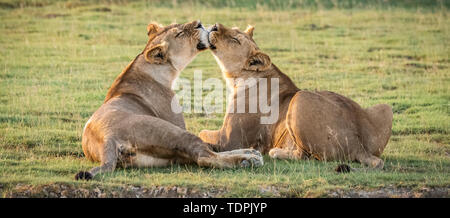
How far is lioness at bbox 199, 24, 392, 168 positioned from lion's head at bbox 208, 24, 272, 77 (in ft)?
0.04

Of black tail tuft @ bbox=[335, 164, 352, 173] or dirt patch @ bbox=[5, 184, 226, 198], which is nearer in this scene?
→ dirt patch @ bbox=[5, 184, 226, 198]

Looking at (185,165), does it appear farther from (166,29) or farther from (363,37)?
(363,37)

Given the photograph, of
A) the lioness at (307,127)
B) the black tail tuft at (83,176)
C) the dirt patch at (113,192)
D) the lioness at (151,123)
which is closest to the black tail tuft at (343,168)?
the lioness at (307,127)

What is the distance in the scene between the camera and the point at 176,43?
8.47 meters

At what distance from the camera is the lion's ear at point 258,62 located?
8555 mm

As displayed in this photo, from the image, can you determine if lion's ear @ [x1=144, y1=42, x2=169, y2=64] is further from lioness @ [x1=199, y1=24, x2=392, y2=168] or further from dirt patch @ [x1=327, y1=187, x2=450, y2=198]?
dirt patch @ [x1=327, y1=187, x2=450, y2=198]

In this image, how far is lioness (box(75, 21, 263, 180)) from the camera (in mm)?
6957

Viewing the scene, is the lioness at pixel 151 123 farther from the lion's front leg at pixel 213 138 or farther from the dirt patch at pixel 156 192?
the lion's front leg at pixel 213 138

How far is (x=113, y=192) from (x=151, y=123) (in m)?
0.92

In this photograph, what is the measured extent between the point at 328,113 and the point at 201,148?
1441mm

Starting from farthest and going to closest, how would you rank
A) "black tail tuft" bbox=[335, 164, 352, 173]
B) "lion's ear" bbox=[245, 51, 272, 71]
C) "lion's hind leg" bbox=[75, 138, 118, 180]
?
"lion's ear" bbox=[245, 51, 272, 71], "black tail tuft" bbox=[335, 164, 352, 173], "lion's hind leg" bbox=[75, 138, 118, 180]

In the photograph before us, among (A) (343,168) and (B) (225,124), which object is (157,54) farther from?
(A) (343,168)

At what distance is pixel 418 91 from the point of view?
12.6m

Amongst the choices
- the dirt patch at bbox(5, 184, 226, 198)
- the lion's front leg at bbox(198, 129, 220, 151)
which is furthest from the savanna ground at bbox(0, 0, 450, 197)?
the lion's front leg at bbox(198, 129, 220, 151)
